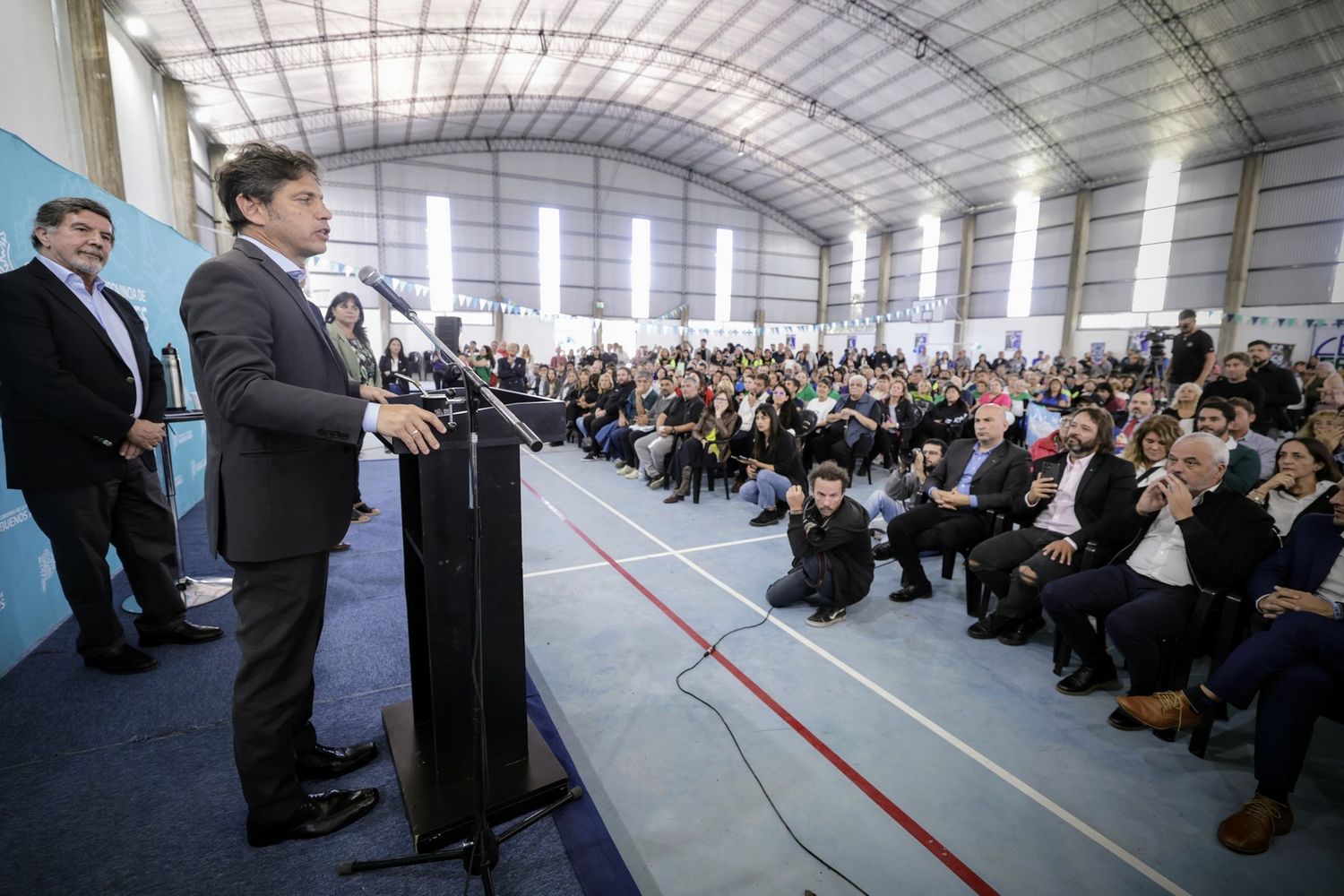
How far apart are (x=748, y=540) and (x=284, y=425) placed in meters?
3.67

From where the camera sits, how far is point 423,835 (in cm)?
150

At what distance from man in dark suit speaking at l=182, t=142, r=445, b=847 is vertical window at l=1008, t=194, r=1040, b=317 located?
66.8 feet

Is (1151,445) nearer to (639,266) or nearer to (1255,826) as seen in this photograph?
(1255,826)

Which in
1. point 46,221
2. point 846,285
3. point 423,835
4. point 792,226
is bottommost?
point 423,835

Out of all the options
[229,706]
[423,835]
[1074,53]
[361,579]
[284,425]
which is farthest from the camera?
[1074,53]

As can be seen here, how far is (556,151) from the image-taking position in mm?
19922

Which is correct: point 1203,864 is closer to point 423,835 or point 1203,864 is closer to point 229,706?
point 423,835

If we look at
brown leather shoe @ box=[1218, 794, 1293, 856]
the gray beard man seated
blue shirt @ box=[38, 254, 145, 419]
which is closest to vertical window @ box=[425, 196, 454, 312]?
blue shirt @ box=[38, 254, 145, 419]

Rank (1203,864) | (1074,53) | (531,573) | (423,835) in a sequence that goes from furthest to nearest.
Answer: (1074,53) < (531,573) < (1203,864) < (423,835)

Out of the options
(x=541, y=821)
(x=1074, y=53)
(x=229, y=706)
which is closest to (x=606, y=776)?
(x=541, y=821)

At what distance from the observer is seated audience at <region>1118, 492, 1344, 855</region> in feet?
5.87

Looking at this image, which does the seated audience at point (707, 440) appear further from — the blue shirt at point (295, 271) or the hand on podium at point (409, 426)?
the hand on podium at point (409, 426)

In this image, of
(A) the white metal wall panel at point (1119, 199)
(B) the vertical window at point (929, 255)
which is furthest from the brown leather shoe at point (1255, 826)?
(B) the vertical window at point (929, 255)

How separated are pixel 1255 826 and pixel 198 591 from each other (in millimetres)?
4406
